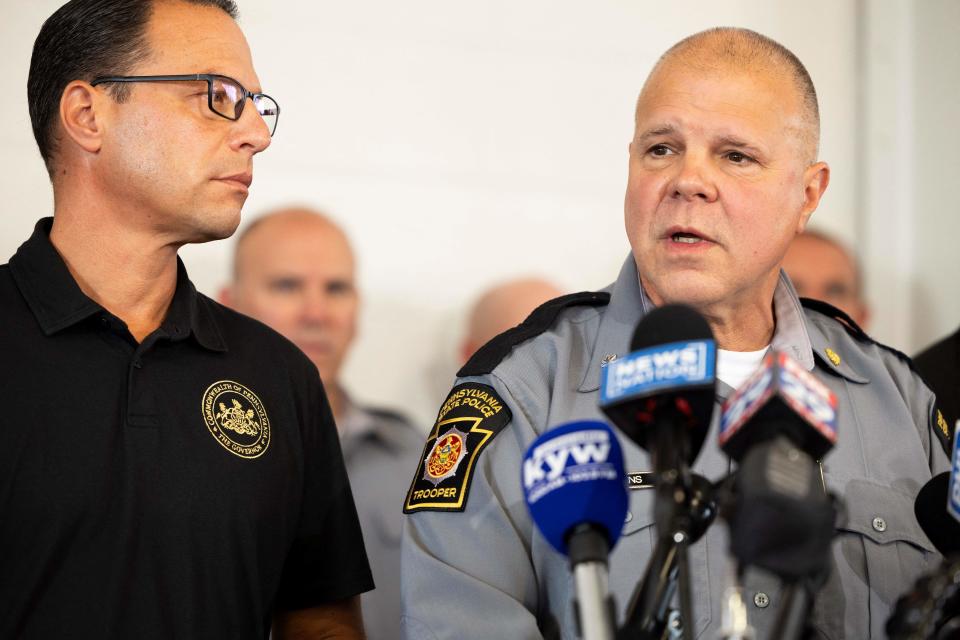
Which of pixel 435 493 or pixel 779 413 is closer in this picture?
pixel 779 413

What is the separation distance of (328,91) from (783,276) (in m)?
1.47

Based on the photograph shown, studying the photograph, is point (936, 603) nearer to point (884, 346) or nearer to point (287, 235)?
point (884, 346)

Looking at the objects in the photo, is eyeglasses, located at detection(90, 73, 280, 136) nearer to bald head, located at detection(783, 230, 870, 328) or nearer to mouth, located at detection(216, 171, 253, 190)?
mouth, located at detection(216, 171, 253, 190)

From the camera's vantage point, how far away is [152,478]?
1.83 metres

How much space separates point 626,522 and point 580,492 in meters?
0.59

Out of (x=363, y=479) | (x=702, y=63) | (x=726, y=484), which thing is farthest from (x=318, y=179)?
(x=726, y=484)

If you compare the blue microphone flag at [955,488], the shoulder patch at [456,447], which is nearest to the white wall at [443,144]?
the shoulder patch at [456,447]

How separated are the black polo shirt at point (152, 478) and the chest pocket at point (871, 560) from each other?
760mm

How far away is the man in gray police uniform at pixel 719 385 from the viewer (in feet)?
5.95

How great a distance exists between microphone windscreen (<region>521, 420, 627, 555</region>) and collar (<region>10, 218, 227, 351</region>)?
33.1 inches

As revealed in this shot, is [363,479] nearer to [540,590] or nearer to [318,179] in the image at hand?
[318,179]

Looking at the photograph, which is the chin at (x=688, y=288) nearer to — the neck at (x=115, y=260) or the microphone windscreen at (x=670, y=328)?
the microphone windscreen at (x=670, y=328)

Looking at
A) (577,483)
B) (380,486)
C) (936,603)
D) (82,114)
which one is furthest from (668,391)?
(380,486)

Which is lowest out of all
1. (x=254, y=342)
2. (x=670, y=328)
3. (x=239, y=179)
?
(x=670, y=328)
